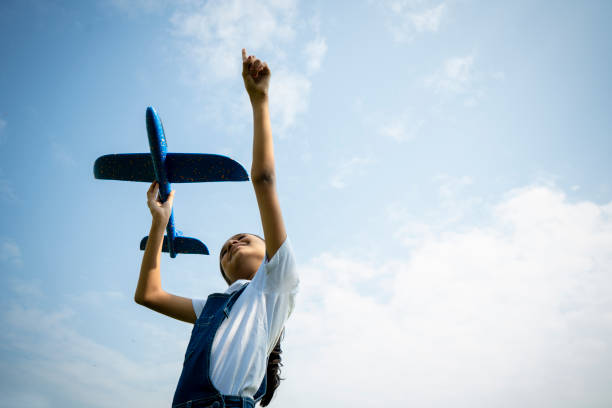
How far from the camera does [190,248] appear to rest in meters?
9.89

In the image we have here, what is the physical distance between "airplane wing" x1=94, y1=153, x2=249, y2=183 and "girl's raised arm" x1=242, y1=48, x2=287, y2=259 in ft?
18.3

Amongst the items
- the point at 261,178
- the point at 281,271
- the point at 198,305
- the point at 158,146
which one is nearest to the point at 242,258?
the point at 198,305

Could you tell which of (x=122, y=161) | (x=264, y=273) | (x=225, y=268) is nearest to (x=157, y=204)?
(x=225, y=268)

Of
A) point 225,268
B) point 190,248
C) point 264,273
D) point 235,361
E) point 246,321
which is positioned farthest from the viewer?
point 190,248

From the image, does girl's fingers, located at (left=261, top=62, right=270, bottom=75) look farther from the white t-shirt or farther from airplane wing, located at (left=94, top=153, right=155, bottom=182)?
airplane wing, located at (left=94, top=153, right=155, bottom=182)

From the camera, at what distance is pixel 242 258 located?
2791mm

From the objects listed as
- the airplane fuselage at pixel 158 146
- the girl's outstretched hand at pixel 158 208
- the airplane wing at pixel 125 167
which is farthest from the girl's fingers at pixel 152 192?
the airplane wing at pixel 125 167

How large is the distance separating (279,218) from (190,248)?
8.47 metres

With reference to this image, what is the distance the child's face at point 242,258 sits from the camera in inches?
110

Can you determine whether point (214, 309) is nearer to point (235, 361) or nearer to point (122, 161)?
point (235, 361)

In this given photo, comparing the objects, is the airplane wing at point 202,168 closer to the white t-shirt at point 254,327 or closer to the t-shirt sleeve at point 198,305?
the t-shirt sleeve at point 198,305

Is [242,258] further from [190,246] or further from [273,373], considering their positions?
[190,246]

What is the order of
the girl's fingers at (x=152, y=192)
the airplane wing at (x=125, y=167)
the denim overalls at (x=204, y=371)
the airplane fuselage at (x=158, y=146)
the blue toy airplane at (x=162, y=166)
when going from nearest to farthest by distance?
1. the denim overalls at (x=204, y=371)
2. the girl's fingers at (x=152, y=192)
3. the airplane fuselage at (x=158, y=146)
4. the blue toy airplane at (x=162, y=166)
5. the airplane wing at (x=125, y=167)

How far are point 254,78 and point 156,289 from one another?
181 centimetres
